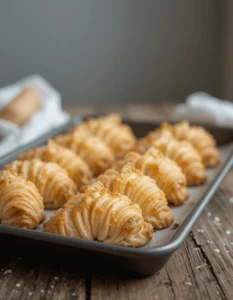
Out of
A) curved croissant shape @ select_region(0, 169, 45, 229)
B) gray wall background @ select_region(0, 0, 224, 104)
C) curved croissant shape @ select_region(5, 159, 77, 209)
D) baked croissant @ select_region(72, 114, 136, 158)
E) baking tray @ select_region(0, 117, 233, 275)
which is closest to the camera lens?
baking tray @ select_region(0, 117, 233, 275)

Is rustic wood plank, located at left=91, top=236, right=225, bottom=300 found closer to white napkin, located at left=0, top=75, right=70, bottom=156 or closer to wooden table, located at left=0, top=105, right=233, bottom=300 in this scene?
wooden table, located at left=0, top=105, right=233, bottom=300

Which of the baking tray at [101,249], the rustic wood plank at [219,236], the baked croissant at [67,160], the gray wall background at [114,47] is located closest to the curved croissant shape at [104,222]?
the baking tray at [101,249]

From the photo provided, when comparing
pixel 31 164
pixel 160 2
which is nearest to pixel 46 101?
pixel 31 164

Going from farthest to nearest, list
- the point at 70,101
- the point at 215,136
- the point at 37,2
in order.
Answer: the point at 70,101, the point at 37,2, the point at 215,136

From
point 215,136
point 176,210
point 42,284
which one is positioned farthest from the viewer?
point 215,136

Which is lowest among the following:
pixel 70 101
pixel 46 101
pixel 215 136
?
pixel 70 101

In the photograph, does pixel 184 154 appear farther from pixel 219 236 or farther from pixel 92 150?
pixel 219 236

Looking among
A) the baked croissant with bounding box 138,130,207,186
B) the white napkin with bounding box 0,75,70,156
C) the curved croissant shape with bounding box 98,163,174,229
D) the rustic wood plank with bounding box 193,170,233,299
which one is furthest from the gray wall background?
the curved croissant shape with bounding box 98,163,174,229

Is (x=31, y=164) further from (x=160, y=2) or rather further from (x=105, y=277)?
(x=160, y=2)
